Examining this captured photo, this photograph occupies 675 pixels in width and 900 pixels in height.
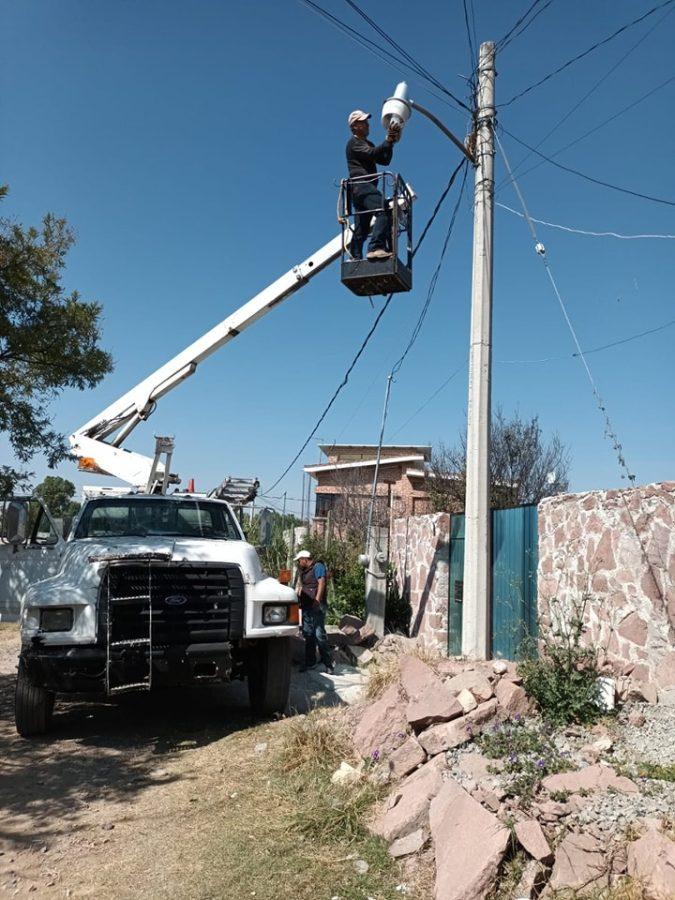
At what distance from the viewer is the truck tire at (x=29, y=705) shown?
6.35m

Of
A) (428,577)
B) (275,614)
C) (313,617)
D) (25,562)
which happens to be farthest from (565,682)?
(25,562)

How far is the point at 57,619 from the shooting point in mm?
6129

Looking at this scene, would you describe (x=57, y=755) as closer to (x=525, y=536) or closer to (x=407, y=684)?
(x=407, y=684)

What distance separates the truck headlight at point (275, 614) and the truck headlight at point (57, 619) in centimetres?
178

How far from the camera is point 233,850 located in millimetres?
4297

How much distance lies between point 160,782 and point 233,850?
141cm

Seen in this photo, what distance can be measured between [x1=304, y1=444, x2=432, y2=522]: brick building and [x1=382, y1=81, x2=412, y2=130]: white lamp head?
16.2 metres

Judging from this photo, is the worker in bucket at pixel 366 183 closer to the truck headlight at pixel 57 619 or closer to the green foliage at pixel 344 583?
the truck headlight at pixel 57 619

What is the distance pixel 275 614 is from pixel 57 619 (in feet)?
6.56

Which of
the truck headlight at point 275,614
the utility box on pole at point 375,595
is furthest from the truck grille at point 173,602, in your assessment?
the utility box on pole at point 375,595

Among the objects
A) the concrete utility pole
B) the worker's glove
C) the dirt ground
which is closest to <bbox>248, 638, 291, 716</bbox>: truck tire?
the dirt ground

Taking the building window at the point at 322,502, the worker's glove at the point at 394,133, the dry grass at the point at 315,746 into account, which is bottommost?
the dry grass at the point at 315,746

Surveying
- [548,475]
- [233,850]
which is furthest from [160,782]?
[548,475]

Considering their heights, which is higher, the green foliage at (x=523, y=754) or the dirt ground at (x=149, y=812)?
the green foliage at (x=523, y=754)
